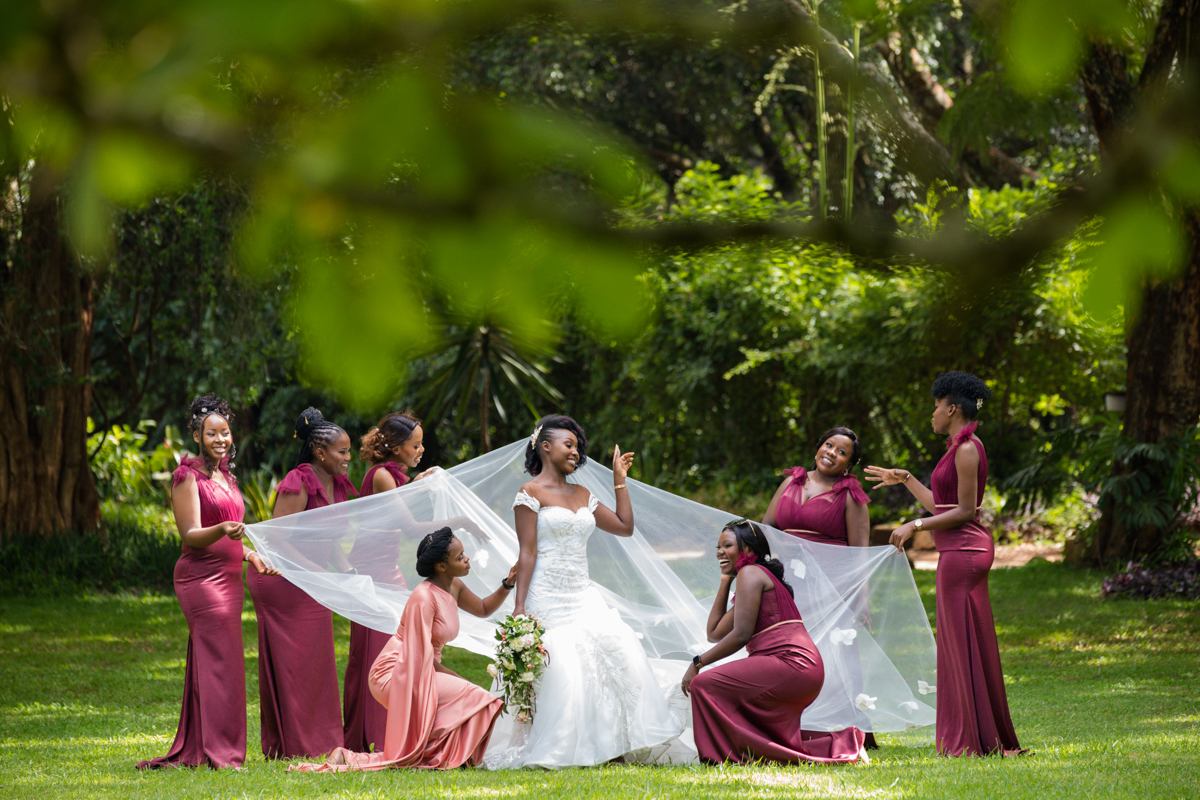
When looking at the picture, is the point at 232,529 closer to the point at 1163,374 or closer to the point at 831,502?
the point at 831,502

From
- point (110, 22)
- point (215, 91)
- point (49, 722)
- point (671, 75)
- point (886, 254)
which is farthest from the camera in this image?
point (49, 722)

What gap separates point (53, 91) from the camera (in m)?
1.01

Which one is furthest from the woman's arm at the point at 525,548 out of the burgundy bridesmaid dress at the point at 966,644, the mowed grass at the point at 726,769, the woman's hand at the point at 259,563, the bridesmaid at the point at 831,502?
the burgundy bridesmaid dress at the point at 966,644

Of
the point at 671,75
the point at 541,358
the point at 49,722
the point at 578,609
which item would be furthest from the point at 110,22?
the point at 541,358

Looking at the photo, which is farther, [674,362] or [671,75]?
[674,362]

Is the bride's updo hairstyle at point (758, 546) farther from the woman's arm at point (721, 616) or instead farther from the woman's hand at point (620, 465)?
the woman's hand at point (620, 465)

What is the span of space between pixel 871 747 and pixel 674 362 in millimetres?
9188

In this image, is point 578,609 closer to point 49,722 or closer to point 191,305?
point 49,722

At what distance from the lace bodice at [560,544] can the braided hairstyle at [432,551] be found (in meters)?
0.37

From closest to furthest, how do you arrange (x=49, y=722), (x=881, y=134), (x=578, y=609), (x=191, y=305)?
(x=881, y=134), (x=578, y=609), (x=49, y=722), (x=191, y=305)

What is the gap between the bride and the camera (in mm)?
5371

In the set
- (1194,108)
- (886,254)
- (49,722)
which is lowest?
(49,722)

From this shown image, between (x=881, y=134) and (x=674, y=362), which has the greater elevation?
(x=674, y=362)

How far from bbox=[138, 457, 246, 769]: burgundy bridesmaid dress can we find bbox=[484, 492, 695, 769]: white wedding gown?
1259 millimetres
